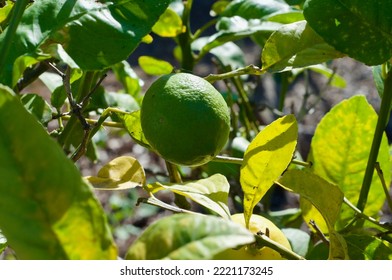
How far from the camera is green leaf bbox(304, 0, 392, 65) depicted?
2.72 feet

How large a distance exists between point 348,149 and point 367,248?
0.27 metres

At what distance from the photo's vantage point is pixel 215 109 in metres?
0.79

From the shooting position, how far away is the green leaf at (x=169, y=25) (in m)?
1.32

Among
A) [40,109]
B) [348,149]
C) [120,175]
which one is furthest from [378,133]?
[40,109]

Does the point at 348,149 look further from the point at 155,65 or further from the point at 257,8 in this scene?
the point at 155,65

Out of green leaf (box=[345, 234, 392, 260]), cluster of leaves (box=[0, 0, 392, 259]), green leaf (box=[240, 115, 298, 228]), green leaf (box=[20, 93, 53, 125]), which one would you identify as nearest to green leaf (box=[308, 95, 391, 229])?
cluster of leaves (box=[0, 0, 392, 259])

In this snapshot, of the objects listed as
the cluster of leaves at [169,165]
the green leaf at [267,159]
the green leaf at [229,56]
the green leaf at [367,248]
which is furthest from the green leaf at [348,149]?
the green leaf at [229,56]

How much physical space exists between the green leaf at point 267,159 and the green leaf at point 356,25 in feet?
0.40

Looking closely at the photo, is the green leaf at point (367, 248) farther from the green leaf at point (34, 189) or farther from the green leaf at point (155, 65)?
the green leaf at point (155, 65)

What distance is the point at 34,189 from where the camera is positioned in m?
0.52

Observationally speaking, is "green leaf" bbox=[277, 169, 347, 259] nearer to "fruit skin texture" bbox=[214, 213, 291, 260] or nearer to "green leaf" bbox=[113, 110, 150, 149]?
"fruit skin texture" bbox=[214, 213, 291, 260]

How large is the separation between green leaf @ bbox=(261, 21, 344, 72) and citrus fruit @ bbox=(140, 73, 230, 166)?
134mm

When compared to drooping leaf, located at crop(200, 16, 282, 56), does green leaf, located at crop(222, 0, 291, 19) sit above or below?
above

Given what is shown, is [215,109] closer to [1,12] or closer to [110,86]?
[1,12]
